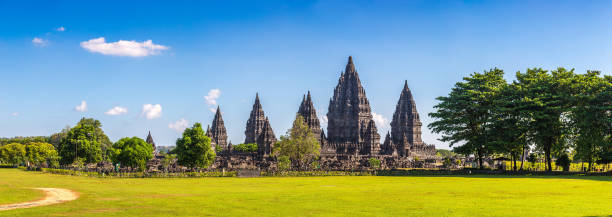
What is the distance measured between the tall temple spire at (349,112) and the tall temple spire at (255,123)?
24.8m

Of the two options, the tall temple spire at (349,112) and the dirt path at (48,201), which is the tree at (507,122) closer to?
the dirt path at (48,201)

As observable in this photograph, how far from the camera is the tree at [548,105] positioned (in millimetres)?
50125

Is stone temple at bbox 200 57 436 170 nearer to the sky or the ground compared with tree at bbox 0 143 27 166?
nearer to the sky

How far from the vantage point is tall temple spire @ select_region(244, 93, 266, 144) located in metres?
162

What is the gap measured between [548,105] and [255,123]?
391 feet

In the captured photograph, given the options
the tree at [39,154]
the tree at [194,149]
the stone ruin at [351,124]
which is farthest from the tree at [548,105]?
the tree at [39,154]

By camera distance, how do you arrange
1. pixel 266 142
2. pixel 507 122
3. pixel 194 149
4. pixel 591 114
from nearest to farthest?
pixel 591 114, pixel 507 122, pixel 194 149, pixel 266 142

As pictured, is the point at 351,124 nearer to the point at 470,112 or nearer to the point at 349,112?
the point at 349,112

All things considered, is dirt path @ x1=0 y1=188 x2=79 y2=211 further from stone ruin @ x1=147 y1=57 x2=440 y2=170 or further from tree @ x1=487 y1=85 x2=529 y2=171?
stone ruin @ x1=147 y1=57 x2=440 y2=170

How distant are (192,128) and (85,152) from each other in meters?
21.1

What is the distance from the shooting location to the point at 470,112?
58.4 m

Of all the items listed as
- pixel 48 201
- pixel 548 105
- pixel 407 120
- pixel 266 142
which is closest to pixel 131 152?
pixel 48 201

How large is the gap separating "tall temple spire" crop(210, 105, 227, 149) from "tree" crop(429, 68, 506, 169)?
392 ft

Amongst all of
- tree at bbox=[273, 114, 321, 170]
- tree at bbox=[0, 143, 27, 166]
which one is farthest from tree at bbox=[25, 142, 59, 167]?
tree at bbox=[273, 114, 321, 170]
